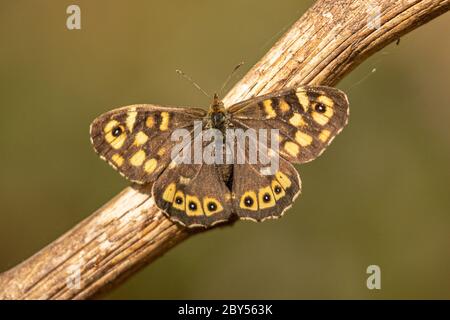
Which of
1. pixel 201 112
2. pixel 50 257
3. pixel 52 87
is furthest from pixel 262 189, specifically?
pixel 52 87

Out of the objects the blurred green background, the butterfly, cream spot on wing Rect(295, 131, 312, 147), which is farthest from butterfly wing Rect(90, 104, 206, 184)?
the blurred green background

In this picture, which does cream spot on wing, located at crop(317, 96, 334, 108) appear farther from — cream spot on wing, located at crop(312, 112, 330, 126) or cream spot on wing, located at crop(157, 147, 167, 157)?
cream spot on wing, located at crop(157, 147, 167, 157)

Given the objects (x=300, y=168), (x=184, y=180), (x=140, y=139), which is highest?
(x=300, y=168)

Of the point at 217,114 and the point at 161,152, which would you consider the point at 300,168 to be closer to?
the point at 217,114

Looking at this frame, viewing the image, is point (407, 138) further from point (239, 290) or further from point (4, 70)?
point (4, 70)

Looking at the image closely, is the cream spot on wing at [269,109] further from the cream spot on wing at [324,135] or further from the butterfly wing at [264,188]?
the cream spot on wing at [324,135]

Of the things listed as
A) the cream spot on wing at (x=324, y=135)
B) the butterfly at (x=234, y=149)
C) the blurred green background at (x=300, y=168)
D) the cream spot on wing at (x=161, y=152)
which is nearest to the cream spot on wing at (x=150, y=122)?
the butterfly at (x=234, y=149)

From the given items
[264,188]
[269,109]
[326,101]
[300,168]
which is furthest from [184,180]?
[300,168]
